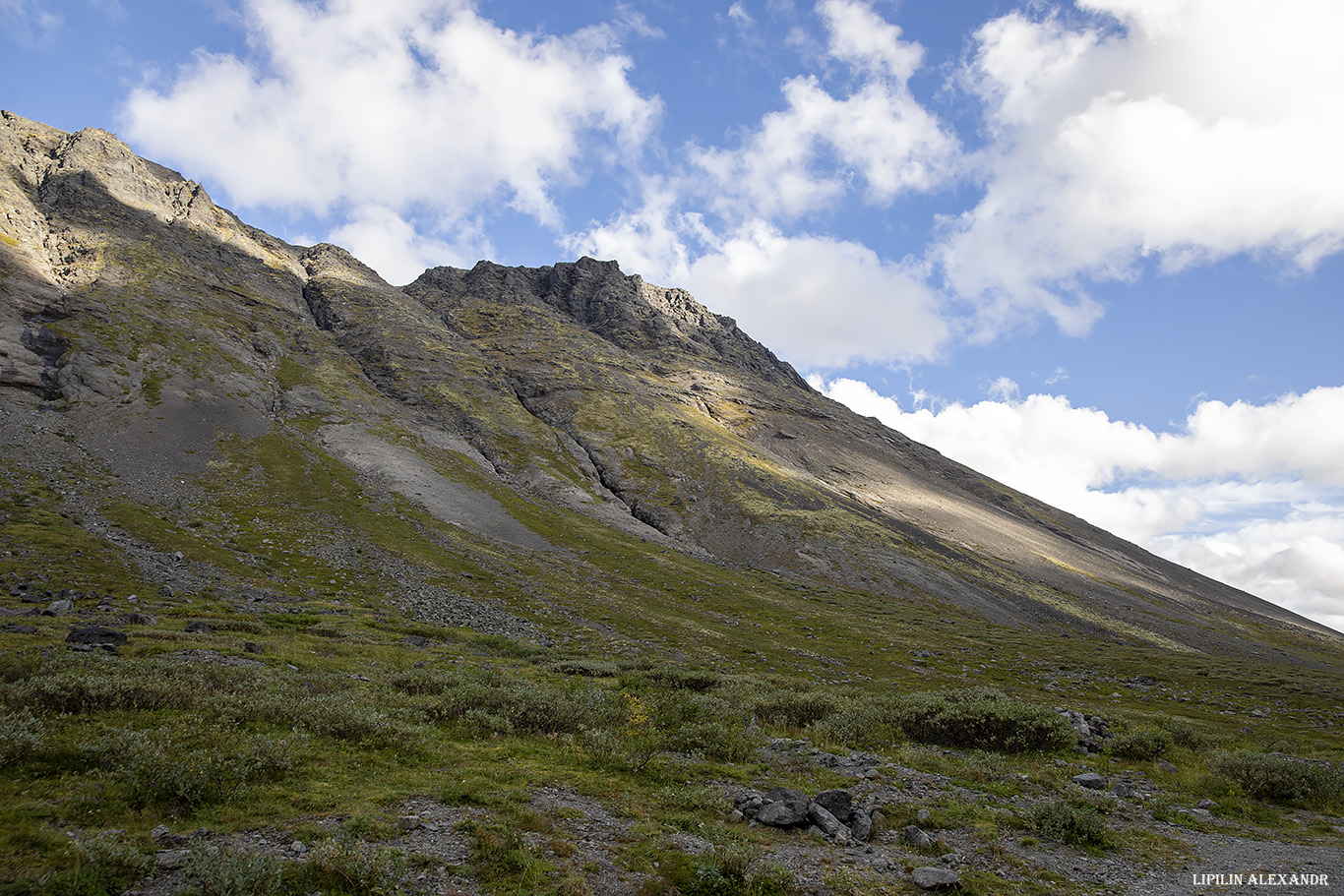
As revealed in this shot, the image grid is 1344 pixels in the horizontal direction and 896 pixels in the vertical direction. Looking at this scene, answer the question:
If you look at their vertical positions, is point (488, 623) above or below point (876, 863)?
below

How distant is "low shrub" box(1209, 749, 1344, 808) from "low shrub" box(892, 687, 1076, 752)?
4675 millimetres

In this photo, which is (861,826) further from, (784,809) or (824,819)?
(784,809)

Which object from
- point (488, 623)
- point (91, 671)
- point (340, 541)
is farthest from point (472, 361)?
point (91, 671)

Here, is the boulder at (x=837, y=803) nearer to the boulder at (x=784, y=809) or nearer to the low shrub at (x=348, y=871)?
the boulder at (x=784, y=809)

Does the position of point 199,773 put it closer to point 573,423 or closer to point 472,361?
point 573,423

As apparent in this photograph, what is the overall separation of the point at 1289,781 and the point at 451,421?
13186cm

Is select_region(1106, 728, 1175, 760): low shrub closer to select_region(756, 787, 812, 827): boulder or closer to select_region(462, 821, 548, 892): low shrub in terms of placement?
select_region(756, 787, 812, 827): boulder

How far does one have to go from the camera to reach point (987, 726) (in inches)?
866

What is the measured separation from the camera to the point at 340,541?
59094 mm

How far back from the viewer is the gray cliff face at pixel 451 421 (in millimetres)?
81562

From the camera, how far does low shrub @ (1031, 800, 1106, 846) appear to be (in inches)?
502

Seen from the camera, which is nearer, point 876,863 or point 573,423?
point 876,863

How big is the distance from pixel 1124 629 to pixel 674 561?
76.8 meters

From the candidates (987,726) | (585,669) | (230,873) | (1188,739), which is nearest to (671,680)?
(585,669)
